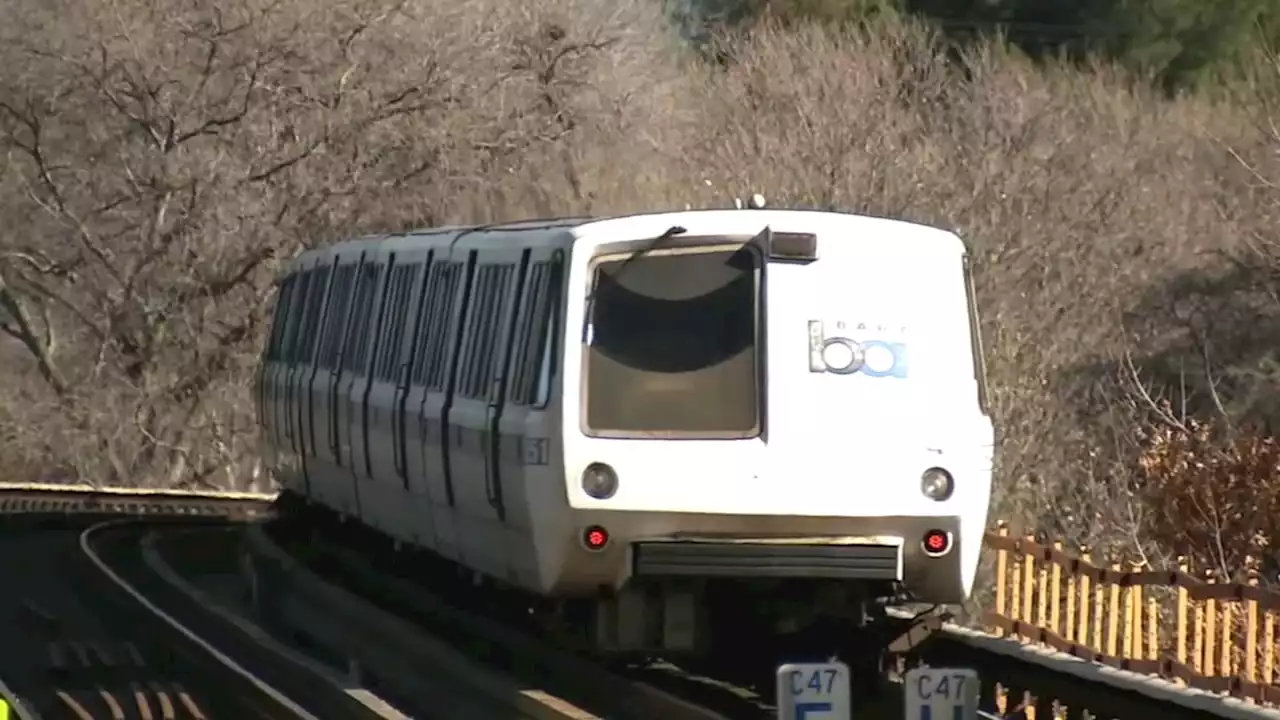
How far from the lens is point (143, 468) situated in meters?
46.3

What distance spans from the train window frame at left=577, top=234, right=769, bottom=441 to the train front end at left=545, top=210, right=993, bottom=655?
0.03ft

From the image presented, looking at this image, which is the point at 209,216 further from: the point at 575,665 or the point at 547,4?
the point at 575,665

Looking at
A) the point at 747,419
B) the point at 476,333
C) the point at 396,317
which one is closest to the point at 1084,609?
the point at 476,333

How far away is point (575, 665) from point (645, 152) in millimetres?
31835

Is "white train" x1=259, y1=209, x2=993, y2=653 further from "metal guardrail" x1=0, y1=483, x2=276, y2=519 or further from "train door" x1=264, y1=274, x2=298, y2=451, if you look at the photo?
"metal guardrail" x1=0, y1=483, x2=276, y2=519

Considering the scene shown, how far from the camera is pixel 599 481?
1300 cm

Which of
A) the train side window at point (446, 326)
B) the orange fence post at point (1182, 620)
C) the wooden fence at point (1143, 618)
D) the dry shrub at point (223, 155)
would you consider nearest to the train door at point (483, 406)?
the train side window at point (446, 326)

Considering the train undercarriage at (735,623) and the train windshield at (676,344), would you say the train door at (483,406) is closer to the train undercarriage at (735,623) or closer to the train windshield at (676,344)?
the train undercarriage at (735,623)

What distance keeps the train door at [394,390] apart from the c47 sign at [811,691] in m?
7.98

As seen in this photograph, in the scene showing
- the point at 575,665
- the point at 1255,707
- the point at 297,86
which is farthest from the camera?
the point at 297,86

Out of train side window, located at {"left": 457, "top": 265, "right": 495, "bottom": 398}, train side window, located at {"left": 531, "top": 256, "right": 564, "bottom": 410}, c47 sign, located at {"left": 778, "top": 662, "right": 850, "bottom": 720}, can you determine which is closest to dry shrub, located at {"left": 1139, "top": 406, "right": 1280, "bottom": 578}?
train side window, located at {"left": 457, "top": 265, "right": 495, "bottom": 398}

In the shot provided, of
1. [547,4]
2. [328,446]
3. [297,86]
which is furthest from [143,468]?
[328,446]

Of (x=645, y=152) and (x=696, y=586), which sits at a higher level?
(x=645, y=152)

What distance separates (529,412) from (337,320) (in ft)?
26.1
